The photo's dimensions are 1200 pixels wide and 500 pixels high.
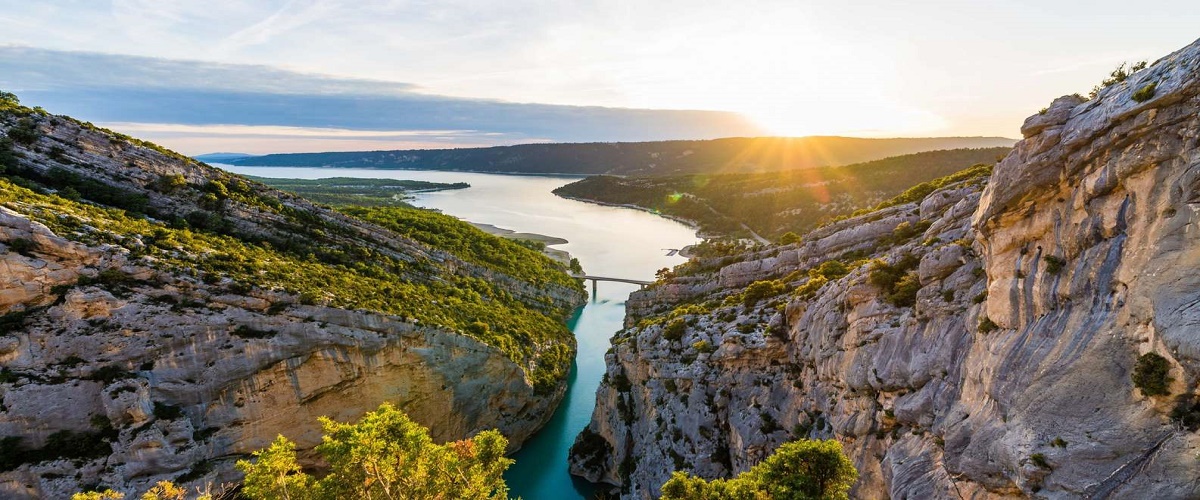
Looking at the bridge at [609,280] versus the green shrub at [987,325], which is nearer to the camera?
the green shrub at [987,325]

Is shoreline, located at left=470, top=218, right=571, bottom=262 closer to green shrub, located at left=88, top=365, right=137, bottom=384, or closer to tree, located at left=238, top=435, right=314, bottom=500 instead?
green shrub, located at left=88, top=365, right=137, bottom=384

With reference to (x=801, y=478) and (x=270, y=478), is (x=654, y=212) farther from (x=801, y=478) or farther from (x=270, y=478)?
(x=270, y=478)

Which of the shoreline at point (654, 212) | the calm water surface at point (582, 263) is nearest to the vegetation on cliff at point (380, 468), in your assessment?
the calm water surface at point (582, 263)

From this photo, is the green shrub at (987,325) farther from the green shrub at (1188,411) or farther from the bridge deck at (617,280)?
the bridge deck at (617,280)

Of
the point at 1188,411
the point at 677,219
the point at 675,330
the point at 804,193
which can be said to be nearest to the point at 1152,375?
the point at 1188,411

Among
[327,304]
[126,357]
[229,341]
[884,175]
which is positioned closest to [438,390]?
[327,304]

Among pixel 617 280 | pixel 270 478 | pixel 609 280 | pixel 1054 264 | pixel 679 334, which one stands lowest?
pixel 609 280

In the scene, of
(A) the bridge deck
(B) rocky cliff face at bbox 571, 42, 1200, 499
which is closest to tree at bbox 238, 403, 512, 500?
(B) rocky cliff face at bbox 571, 42, 1200, 499
